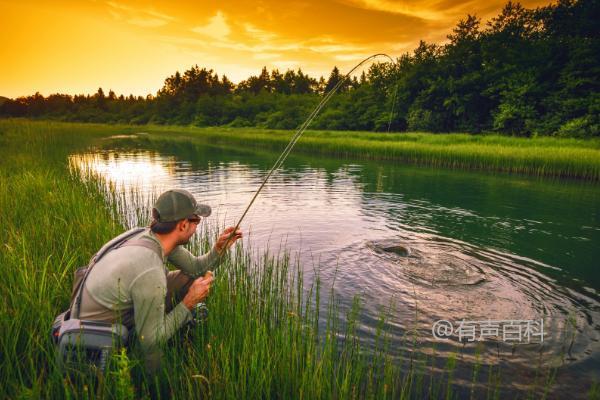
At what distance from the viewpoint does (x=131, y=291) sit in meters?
2.55

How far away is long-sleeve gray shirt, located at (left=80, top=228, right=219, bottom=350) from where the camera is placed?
2537mm

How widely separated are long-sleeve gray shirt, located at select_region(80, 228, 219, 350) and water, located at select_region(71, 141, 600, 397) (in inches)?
119

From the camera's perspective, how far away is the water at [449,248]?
4.86 metres

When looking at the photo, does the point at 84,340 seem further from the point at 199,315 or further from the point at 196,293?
the point at 199,315

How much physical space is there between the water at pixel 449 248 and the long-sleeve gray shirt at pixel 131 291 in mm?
3013

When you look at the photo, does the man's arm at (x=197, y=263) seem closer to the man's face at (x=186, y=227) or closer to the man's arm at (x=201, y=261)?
the man's arm at (x=201, y=261)

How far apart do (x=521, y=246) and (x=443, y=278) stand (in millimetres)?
3499

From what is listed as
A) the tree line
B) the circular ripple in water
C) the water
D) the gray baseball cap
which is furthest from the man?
the tree line

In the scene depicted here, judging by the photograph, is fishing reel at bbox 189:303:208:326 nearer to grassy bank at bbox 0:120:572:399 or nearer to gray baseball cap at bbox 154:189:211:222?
grassy bank at bbox 0:120:572:399

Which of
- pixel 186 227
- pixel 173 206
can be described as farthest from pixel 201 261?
pixel 173 206

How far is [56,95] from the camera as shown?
15062cm

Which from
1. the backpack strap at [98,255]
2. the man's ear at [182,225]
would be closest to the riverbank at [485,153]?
the man's ear at [182,225]


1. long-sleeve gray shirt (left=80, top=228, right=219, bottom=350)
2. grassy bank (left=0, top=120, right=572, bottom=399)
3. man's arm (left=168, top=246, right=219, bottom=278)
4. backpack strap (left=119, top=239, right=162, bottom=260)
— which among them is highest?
backpack strap (left=119, top=239, right=162, bottom=260)

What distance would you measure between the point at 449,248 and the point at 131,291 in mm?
7609
